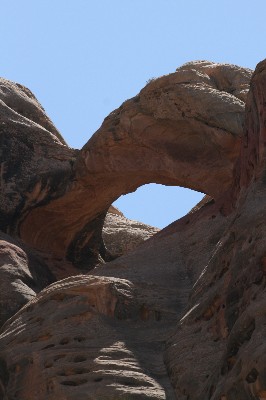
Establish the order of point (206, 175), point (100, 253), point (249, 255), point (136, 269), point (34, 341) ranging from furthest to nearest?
point (100, 253) < point (206, 175) < point (136, 269) < point (34, 341) < point (249, 255)

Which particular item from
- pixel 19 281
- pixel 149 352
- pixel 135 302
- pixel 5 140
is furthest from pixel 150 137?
pixel 149 352

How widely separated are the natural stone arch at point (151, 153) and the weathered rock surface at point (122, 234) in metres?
1.79

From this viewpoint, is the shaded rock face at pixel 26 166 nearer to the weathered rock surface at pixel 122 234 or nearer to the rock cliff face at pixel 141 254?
the rock cliff face at pixel 141 254

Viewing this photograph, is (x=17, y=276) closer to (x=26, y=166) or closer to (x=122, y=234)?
(x=26, y=166)

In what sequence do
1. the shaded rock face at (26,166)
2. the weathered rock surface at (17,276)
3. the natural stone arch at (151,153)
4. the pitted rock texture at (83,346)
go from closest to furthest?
the pitted rock texture at (83,346), the weathered rock surface at (17,276), the natural stone arch at (151,153), the shaded rock face at (26,166)

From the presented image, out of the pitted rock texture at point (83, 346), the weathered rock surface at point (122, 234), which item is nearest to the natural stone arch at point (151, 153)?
the weathered rock surface at point (122, 234)

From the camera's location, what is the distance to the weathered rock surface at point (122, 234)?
20500mm

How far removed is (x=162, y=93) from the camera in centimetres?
1667

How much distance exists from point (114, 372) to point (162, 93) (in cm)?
741

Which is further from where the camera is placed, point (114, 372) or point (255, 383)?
point (114, 372)

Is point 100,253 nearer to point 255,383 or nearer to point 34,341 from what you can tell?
point 34,341

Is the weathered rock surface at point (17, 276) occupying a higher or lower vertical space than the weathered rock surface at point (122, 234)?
lower

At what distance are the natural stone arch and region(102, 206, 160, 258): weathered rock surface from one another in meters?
1.79

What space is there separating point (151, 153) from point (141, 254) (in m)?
2.26
